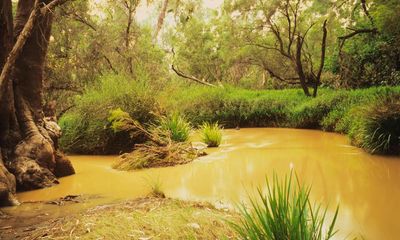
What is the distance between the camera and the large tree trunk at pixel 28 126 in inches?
232

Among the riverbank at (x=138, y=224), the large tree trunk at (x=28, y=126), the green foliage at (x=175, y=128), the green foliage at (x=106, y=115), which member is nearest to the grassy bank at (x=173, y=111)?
the green foliage at (x=106, y=115)

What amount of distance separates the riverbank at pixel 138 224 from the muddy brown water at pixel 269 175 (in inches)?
17.1

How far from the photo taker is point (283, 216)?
2.50 m

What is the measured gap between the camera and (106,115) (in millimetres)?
9227

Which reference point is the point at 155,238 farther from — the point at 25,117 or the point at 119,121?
the point at 119,121

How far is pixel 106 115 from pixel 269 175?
4.70 meters

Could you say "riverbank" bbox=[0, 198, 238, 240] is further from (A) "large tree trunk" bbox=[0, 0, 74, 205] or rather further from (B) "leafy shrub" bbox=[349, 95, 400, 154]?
(B) "leafy shrub" bbox=[349, 95, 400, 154]

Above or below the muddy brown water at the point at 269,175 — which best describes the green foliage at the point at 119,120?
above

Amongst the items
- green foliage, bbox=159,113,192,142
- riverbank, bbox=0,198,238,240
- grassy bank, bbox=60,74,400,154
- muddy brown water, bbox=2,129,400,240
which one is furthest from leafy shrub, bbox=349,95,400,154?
riverbank, bbox=0,198,238,240

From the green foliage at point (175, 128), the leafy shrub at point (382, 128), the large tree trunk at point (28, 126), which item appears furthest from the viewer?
the green foliage at point (175, 128)

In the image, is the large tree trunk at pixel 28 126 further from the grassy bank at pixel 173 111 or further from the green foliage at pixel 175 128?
the green foliage at pixel 175 128

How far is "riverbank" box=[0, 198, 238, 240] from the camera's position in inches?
128

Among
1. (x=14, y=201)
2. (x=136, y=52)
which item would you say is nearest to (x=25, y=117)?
(x=14, y=201)

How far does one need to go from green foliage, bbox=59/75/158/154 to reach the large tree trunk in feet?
7.07
